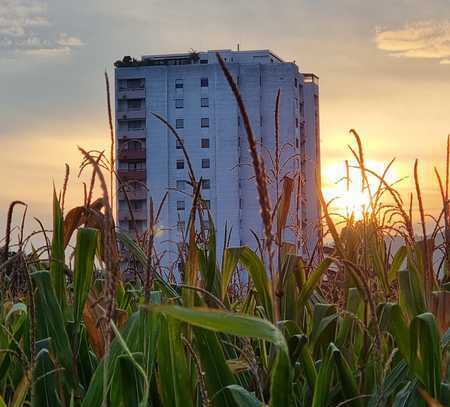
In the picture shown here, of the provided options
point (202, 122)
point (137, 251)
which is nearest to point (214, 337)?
point (137, 251)

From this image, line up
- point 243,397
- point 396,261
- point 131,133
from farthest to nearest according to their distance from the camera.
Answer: point 131,133
point 396,261
point 243,397

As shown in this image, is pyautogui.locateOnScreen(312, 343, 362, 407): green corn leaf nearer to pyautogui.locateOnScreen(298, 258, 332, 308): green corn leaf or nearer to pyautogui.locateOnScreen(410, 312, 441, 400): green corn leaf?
pyautogui.locateOnScreen(410, 312, 441, 400): green corn leaf

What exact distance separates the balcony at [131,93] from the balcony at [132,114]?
1.37 m

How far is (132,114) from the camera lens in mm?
80062

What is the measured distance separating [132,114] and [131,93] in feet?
6.93

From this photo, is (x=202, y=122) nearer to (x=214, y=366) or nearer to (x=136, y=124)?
(x=136, y=124)

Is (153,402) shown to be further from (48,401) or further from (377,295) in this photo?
(377,295)

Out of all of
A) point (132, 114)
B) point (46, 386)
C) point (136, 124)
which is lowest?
point (46, 386)

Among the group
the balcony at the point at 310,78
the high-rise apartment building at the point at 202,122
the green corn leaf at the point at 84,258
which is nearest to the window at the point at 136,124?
the high-rise apartment building at the point at 202,122

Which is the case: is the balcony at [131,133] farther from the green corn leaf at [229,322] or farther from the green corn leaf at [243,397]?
the green corn leaf at [229,322]

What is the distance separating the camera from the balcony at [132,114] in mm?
79725

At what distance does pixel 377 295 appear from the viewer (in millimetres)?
2154

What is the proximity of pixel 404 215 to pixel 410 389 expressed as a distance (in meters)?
0.39

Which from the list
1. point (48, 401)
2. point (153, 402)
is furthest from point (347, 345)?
point (48, 401)
